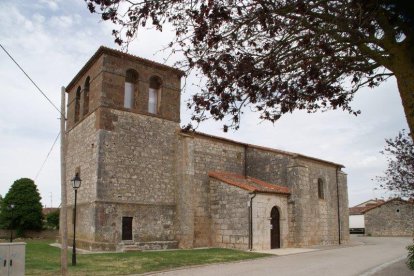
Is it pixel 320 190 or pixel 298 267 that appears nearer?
pixel 298 267

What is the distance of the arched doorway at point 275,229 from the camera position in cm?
2288

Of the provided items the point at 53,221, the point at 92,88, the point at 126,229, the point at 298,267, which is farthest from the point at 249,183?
the point at 53,221

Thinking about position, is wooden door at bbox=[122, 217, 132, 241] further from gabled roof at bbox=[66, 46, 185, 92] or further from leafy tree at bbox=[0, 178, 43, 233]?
leafy tree at bbox=[0, 178, 43, 233]

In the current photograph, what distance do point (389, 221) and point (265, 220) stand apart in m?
25.6

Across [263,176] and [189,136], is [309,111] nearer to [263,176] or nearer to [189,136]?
[189,136]

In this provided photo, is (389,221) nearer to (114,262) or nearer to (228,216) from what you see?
(228,216)

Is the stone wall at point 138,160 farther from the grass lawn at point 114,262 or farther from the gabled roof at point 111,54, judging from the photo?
the grass lawn at point 114,262

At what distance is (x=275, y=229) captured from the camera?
2322cm

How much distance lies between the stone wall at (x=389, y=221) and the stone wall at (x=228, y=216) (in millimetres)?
23969

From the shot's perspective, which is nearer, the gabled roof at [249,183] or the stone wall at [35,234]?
the gabled roof at [249,183]

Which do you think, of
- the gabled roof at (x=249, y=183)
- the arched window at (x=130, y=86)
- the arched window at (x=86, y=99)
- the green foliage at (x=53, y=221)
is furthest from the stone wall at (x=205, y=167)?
the green foliage at (x=53, y=221)

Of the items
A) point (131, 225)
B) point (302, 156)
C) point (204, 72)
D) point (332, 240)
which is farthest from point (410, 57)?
point (332, 240)

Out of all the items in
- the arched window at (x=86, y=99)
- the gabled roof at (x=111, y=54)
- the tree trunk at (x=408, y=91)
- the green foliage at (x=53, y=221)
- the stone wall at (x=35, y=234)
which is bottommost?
the stone wall at (x=35, y=234)

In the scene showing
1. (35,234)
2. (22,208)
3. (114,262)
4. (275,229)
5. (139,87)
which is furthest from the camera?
(35,234)
